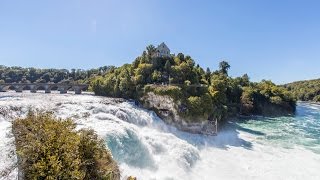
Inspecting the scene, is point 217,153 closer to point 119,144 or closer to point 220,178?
point 220,178

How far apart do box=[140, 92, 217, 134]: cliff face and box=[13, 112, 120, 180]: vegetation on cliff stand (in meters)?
25.3

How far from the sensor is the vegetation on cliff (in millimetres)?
11492

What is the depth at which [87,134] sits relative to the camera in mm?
15320

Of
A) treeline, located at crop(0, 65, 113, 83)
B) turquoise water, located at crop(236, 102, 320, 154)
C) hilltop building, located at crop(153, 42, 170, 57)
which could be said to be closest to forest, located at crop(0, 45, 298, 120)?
hilltop building, located at crop(153, 42, 170, 57)

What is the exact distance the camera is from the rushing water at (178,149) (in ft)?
81.6

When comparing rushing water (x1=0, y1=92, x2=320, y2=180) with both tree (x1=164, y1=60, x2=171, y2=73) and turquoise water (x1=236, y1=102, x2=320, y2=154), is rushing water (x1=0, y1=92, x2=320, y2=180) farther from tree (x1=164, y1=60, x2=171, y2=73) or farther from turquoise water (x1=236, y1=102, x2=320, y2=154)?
tree (x1=164, y1=60, x2=171, y2=73)

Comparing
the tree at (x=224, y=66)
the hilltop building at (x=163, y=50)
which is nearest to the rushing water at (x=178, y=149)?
the hilltop building at (x=163, y=50)

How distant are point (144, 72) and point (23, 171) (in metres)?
39.5

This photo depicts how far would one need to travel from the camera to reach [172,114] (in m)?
40.9

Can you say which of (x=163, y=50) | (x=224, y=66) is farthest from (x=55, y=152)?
(x=224, y=66)

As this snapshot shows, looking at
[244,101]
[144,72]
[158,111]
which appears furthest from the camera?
[244,101]

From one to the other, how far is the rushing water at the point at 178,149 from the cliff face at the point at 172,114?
5.34 ft

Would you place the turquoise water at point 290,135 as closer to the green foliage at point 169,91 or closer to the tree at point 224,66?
the green foliage at point 169,91

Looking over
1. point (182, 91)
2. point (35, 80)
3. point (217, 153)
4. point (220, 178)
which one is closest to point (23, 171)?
point (220, 178)
